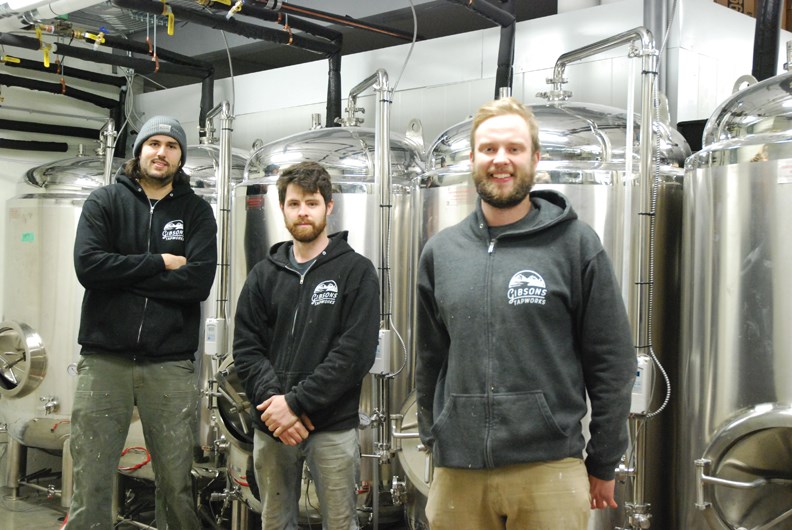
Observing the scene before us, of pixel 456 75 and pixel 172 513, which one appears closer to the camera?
pixel 172 513

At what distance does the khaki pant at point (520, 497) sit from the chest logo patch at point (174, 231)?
1668mm

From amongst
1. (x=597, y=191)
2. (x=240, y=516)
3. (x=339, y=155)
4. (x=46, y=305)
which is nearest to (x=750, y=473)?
(x=597, y=191)

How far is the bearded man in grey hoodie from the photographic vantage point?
178cm

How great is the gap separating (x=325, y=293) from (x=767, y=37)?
1.93 metres

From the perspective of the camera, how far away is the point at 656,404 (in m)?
2.98

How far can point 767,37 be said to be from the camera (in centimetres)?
312

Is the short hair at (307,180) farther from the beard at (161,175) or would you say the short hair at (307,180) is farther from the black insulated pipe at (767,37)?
the black insulated pipe at (767,37)

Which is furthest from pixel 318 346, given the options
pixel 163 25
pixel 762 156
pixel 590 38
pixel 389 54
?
pixel 163 25

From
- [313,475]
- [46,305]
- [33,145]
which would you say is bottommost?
[313,475]

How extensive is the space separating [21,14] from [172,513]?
227cm

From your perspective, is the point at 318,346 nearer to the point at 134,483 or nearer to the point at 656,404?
the point at 656,404

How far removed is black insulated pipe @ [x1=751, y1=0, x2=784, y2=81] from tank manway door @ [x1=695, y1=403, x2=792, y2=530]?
1.41m

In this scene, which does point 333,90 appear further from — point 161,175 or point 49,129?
point 49,129

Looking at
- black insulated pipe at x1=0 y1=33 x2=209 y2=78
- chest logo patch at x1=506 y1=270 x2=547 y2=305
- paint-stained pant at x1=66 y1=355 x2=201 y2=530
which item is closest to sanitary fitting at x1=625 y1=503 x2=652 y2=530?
chest logo patch at x1=506 y1=270 x2=547 y2=305
